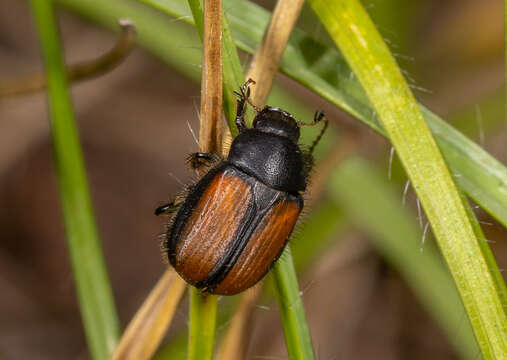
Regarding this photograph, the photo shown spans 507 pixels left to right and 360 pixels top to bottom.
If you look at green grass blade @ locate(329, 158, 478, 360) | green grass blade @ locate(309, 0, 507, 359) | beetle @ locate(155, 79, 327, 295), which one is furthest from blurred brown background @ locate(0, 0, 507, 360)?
green grass blade @ locate(309, 0, 507, 359)

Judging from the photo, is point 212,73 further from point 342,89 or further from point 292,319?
point 292,319

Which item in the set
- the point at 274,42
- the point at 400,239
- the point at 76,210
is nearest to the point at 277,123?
the point at 274,42

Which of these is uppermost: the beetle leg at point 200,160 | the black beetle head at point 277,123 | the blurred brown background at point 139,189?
the black beetle head at point 277,123

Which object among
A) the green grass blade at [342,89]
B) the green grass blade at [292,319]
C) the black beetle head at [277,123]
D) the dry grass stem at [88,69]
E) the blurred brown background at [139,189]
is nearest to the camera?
the green grass blade at [292,319]

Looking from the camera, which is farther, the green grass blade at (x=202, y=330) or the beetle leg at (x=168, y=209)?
the beetle leg at (x=168, y=209)

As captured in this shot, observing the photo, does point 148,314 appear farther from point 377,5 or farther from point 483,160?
point 377,5

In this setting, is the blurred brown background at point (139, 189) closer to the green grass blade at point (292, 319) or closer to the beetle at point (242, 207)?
the beetle at point (242, 207)

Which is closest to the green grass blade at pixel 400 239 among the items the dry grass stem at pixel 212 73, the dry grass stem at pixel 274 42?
the dry grass stem at pixel 274 42
